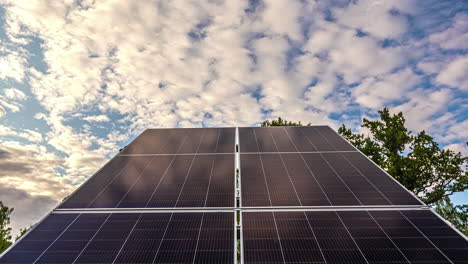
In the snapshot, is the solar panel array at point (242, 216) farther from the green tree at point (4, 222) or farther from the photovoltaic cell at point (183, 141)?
the green tree at point (4, 222)

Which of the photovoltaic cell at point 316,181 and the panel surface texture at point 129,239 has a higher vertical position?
the photovoltaic cell at point 316,181

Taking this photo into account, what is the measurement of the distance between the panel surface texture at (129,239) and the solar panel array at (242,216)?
0.03m

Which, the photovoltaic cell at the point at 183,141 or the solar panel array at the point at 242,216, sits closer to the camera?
the solar panel array at the point at 242,216

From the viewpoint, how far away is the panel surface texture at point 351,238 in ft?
19.0

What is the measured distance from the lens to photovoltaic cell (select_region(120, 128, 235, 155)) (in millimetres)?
12039

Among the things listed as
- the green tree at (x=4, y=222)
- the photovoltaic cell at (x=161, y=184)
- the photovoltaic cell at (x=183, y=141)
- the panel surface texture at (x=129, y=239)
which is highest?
the photovoltaic cell at (x=183, y=141)

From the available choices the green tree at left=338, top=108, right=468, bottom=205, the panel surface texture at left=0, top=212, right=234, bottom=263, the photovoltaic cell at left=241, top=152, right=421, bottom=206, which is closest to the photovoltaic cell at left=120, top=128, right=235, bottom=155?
the photovoltaic cell at left=241, top=152, right=421, bottom=206

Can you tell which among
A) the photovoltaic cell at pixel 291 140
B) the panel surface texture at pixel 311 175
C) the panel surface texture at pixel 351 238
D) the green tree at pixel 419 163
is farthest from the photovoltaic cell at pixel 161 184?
the green tree at pixel 419 163

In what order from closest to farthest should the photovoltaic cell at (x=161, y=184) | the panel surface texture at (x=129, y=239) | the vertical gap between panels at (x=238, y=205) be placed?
the panel surface texture at (x=129, y=239) → the vertical gap between panels at (x=238, y=205) → the photovoltaic cell at (x=161, y=184)

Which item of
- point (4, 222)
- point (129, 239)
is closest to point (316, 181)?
point (129, 239)

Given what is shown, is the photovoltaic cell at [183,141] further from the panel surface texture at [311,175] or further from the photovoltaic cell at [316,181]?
the photovoltaic cell at [316,181]

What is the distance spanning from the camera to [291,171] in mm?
9820

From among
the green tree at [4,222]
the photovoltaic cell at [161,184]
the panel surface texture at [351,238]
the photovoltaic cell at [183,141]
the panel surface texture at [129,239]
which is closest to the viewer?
the panel surface texture at [351,238]

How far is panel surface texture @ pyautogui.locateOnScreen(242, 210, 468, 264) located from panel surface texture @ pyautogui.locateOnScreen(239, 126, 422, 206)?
0.63 m
